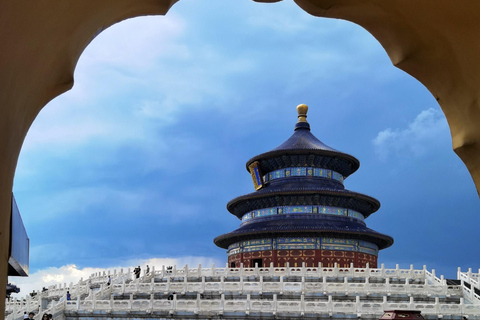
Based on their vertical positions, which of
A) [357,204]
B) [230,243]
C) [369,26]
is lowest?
[369,26]

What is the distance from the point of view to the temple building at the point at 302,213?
44781 mm

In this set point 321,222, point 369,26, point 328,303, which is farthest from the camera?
point 321,222

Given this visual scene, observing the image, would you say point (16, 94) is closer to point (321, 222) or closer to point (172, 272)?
point (172, 272)

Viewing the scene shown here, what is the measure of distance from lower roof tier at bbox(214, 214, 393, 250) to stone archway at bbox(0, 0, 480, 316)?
40583 mm

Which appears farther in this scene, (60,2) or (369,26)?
(369,26)

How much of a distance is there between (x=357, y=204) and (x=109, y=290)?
89.5 feet

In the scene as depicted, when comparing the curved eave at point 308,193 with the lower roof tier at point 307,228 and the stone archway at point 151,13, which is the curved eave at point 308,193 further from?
the stone archway at point 151,13

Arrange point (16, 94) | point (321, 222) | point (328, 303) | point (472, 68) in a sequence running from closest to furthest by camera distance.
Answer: point (16, 94) → point (472, 68) → point (328, 303) → point (321, 222)

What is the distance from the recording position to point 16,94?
3098 millimetres

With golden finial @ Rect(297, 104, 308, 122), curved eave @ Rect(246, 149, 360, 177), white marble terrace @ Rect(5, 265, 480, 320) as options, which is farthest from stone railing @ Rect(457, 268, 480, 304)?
golden finial @ Rect(297, 104, 308, 122)

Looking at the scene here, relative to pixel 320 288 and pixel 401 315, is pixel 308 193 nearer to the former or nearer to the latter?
pixel 320 288

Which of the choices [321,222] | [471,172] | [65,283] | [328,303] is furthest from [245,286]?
[471,172]

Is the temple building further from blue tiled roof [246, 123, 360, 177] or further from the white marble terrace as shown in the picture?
the white marble terrace

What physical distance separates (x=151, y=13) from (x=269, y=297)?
26.6m
